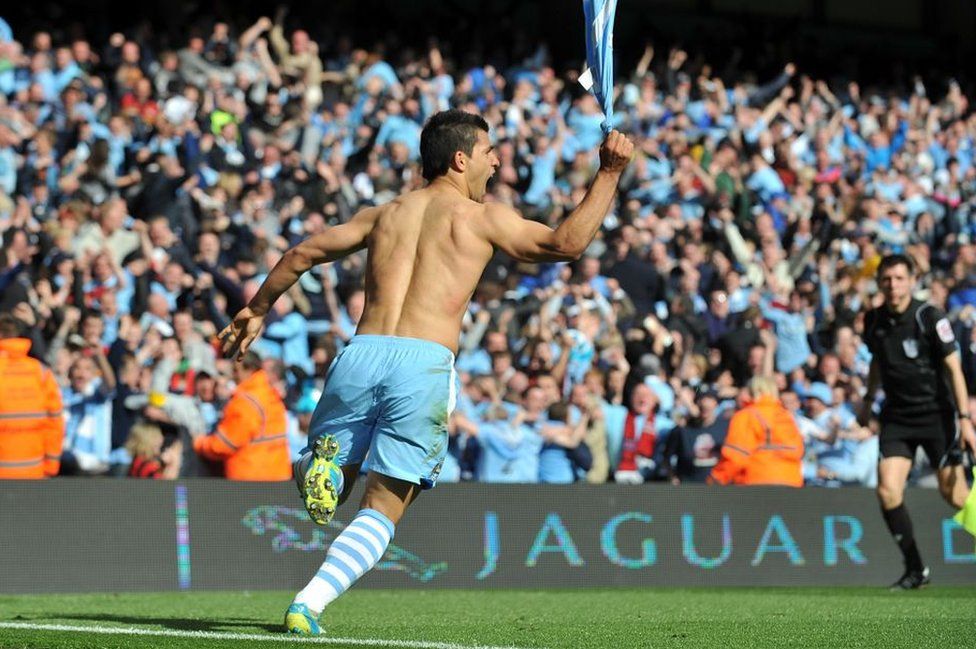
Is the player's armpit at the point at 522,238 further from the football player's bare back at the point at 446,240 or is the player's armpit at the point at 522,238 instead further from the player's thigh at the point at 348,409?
the player's thigh at the point at 348,409

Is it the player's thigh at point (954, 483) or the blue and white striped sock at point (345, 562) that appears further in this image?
the player's thigh at point (954, 483)

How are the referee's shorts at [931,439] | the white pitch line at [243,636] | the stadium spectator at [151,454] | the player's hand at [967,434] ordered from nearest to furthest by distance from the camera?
1. the white pitch line at [243,636]
2. the player's hand at [967,434]
3. the referee's shorts at [931,439]
4. the stadium spectator at [151,454]

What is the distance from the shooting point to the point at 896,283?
11.0m

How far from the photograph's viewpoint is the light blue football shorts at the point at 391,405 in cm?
655

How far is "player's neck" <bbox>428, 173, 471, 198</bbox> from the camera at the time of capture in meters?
6.94

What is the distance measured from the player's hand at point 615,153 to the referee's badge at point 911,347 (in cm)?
515

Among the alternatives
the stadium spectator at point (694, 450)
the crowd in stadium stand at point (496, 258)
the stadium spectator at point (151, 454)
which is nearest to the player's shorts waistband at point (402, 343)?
the crowd in stadium stand at point (496, 258)

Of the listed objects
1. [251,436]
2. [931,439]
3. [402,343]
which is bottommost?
[251,436]

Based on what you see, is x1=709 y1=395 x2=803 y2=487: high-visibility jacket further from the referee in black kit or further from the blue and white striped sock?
the blue and white striped sock

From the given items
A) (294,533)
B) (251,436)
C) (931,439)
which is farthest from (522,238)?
(251,436)

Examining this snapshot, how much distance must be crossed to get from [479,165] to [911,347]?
5.09m

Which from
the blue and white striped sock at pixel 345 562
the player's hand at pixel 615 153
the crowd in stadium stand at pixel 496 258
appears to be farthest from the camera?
the crowd in stadium stand at pixel 496 258

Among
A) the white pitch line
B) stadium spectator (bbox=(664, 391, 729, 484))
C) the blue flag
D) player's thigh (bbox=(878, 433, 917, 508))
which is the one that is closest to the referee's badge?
player's thigh (bbox=(878, 433, 917, 508))

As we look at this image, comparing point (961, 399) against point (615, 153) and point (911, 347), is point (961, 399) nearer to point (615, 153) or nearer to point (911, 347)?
point (911, 347)
